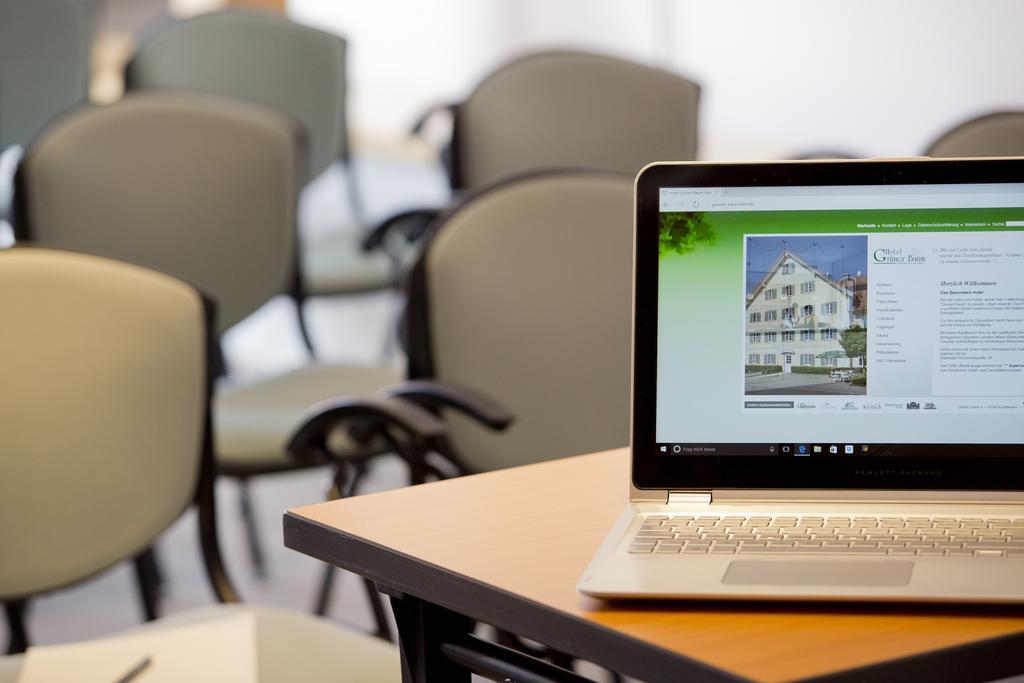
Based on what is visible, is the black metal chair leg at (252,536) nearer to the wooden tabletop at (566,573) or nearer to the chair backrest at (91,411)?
the chair backrest at (91,411)

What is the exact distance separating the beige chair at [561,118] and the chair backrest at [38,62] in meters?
1.35

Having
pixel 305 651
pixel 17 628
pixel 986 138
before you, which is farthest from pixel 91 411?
pixel 986 138

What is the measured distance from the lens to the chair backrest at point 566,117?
368 cm

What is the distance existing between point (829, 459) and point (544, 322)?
1.14 meters

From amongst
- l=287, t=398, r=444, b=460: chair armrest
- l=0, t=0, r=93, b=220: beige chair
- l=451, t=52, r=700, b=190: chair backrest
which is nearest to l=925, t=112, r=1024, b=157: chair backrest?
l=451, t=52, r=700, b=190: chair backrest

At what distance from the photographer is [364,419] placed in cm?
231

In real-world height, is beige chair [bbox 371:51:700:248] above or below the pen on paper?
above

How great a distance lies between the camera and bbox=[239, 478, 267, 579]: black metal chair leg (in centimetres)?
375

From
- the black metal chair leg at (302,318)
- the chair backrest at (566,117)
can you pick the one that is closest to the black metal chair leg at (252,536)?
the black metal chair leg at (302,318)

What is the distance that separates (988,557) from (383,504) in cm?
57

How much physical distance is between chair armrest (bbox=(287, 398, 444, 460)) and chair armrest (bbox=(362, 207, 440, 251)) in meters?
1.42

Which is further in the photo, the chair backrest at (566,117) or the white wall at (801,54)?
the white wall at (801,54)

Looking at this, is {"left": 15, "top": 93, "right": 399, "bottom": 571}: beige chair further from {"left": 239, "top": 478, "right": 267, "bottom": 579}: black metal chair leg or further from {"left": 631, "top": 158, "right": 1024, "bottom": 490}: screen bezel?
{"left": 631, "top": 158, "right": 1024, "bottom": 490}: screen bezel

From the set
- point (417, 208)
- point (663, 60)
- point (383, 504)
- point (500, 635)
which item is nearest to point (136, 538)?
point (500, 635)
